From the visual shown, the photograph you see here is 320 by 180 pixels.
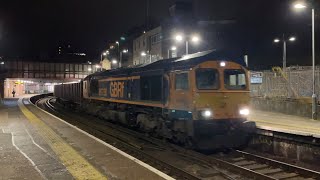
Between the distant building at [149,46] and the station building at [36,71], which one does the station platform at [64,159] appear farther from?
the station building at [36,71]

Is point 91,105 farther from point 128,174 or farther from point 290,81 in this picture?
point 128,174

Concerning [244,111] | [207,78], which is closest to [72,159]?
[207,78]

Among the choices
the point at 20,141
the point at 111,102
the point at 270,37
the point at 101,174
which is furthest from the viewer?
the point at 270,37

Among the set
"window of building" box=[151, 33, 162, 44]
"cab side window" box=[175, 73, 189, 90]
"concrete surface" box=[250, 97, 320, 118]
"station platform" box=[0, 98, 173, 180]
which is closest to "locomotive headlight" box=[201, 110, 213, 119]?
"cab side window" box=[175, 73, 189, 90]

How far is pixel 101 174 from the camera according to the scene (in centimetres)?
877

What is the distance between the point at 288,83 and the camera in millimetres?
24969

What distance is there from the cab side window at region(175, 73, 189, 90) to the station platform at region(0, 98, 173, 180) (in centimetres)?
328

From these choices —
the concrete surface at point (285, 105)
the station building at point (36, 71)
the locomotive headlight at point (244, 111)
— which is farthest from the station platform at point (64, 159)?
the station building at point (36, 71)

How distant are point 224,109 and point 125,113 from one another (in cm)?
732

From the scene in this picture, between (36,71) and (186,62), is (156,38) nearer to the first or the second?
(36,71)

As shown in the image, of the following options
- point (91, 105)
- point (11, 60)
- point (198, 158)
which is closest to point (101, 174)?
point (198, 158)

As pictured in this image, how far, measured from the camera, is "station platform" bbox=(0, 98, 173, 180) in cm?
875

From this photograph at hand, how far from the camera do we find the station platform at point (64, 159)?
8750 millimetres

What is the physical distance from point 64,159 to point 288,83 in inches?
742
